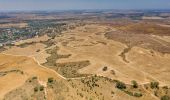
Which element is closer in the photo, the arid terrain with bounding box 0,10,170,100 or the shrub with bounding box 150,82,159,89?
the arid terrain with bounding box 0,10,170,100

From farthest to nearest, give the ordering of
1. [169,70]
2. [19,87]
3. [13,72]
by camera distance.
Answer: [169,70] → [13,72] → [19,87]

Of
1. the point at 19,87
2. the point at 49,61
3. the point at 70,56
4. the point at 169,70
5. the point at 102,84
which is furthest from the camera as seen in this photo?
the point at 70,56

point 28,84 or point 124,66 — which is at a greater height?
point 28,84

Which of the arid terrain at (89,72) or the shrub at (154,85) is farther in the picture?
the shrub at (154,85)

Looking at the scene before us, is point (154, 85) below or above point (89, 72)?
above

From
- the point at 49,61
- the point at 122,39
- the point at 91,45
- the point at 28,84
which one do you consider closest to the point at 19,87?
the point at 28,84

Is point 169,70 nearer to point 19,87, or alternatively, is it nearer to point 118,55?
point 118,55

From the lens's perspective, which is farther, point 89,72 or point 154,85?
point 89,72

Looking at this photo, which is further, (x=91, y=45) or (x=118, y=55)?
(x=91, y=45)
